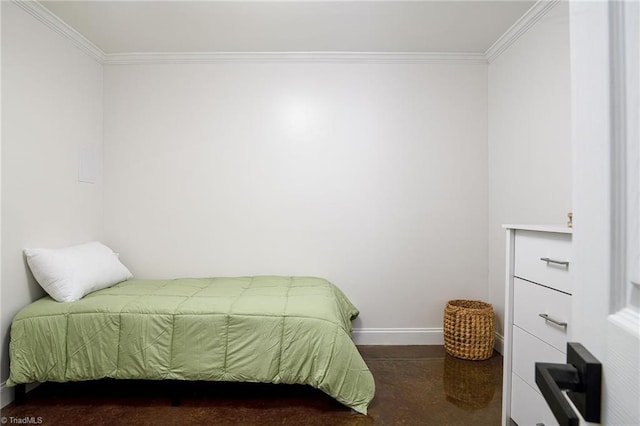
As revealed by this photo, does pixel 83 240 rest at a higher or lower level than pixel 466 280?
higher

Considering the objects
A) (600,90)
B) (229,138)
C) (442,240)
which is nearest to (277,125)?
(229,138)

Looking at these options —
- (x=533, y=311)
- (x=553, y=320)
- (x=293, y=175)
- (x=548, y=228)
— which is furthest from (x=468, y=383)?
(x=293, y=175)

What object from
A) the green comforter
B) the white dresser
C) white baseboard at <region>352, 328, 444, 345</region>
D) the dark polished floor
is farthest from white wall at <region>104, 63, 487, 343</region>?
the white dresser

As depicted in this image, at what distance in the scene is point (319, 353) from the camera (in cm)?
196

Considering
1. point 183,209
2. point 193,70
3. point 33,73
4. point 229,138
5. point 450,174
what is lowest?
point 183,209

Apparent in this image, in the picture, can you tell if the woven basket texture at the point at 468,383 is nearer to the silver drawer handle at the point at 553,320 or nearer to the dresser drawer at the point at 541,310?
the dresser drawer at the point at 541,310

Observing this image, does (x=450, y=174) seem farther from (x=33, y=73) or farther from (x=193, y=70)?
(x=33, y=73)

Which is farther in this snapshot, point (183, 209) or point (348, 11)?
point (183, 209)

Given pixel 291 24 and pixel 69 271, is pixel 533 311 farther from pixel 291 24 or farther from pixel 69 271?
pixel 69 271

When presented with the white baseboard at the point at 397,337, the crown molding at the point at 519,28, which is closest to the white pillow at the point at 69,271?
the white baseboard at the point at 397,337

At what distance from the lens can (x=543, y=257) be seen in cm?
143

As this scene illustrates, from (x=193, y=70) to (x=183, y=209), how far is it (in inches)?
50.3

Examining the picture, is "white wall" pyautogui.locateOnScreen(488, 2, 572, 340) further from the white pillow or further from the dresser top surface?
the white pillow

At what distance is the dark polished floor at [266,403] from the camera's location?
74.8 inches
